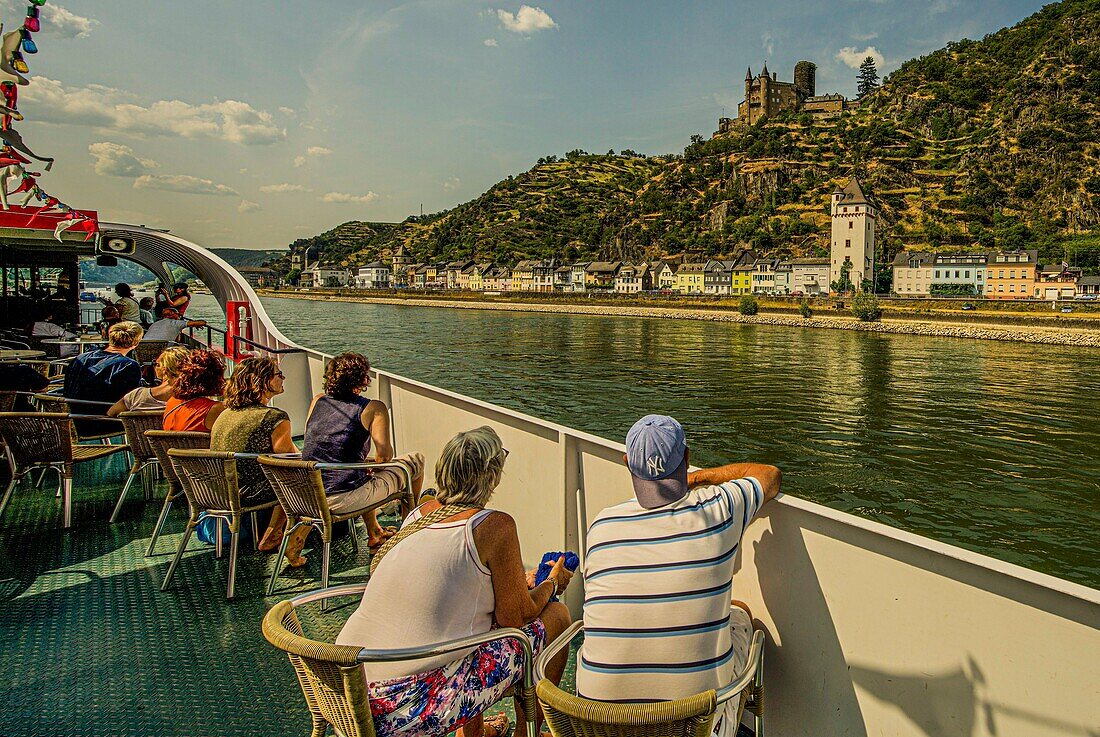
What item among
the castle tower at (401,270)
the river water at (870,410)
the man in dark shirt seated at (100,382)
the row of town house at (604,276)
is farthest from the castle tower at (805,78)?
the man in dark shirt seated at (100,382)

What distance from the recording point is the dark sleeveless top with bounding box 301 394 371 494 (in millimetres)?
3311

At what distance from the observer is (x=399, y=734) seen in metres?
Result: 1.74

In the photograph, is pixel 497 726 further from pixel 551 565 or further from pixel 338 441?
pixel 338 441

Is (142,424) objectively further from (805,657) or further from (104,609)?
(805,657)

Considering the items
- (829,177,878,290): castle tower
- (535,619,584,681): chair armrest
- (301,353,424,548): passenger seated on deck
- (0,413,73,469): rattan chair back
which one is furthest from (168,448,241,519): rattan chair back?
(829,177,878,290): castle tower

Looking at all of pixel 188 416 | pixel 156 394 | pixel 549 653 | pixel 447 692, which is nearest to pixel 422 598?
pixel 447 692

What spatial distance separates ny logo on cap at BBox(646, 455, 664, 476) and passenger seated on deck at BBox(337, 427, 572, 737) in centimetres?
41

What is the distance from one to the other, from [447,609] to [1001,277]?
3718 inches

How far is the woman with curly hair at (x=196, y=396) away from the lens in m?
3.79

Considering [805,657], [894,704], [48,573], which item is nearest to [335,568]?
[48,573]

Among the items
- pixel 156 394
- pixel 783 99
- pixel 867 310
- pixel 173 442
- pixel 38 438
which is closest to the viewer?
pixel 173 442

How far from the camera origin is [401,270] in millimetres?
160250

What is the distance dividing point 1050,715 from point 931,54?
179494mm

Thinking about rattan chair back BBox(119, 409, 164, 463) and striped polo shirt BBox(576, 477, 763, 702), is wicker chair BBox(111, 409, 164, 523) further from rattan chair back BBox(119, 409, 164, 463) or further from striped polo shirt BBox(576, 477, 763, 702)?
striped polo shirt BBox(576, 477, 763, 702)
